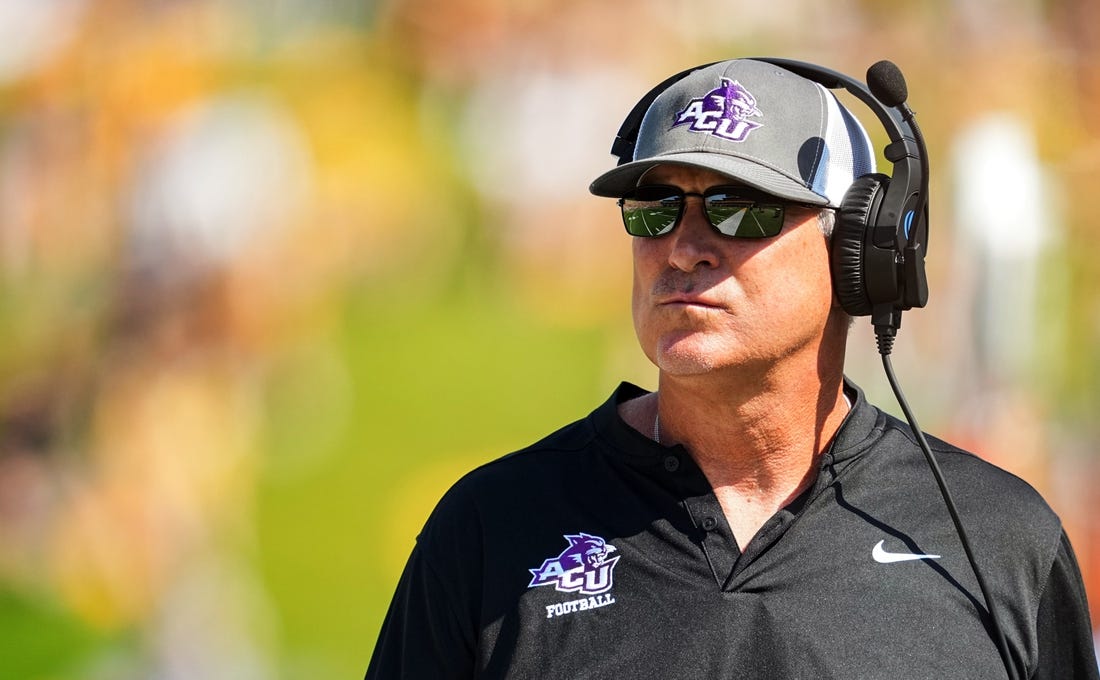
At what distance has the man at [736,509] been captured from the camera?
183cm

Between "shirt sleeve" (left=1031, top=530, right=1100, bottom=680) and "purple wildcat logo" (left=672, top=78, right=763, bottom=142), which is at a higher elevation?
"purple wildcat logo" (left=672, top=78, right=763, bottom=142)

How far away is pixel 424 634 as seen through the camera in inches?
75.7

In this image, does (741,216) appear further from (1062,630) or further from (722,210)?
(1062,630)

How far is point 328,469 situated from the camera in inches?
164

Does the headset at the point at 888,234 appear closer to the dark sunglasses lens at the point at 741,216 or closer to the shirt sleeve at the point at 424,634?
the dark sunglasses lens at the point at 741,216

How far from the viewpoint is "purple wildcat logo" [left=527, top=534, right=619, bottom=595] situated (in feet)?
6.16

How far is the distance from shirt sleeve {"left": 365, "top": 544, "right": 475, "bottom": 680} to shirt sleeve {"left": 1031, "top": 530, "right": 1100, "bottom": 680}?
886 millimetres

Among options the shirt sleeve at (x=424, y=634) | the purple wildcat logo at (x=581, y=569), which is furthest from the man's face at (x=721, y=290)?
the shirt sleeve at (x=424, y=634)

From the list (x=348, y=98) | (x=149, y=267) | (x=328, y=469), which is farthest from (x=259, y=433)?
(x=348, y=98)

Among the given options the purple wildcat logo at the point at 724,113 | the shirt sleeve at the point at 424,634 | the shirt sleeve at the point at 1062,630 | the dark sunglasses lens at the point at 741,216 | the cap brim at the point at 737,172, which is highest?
the purple wildcat logo at the point at 724,113

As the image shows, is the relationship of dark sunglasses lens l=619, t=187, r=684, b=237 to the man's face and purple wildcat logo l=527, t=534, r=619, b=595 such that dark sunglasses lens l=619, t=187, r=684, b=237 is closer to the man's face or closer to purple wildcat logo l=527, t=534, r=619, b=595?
the man's face

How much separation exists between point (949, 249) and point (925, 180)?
2612 mm

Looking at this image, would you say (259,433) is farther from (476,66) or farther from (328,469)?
(476,66)

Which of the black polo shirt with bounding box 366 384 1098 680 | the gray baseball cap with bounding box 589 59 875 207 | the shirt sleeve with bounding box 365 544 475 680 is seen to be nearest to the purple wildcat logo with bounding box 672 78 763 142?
the gray baseball cap with bounding box 589 59 875 207
